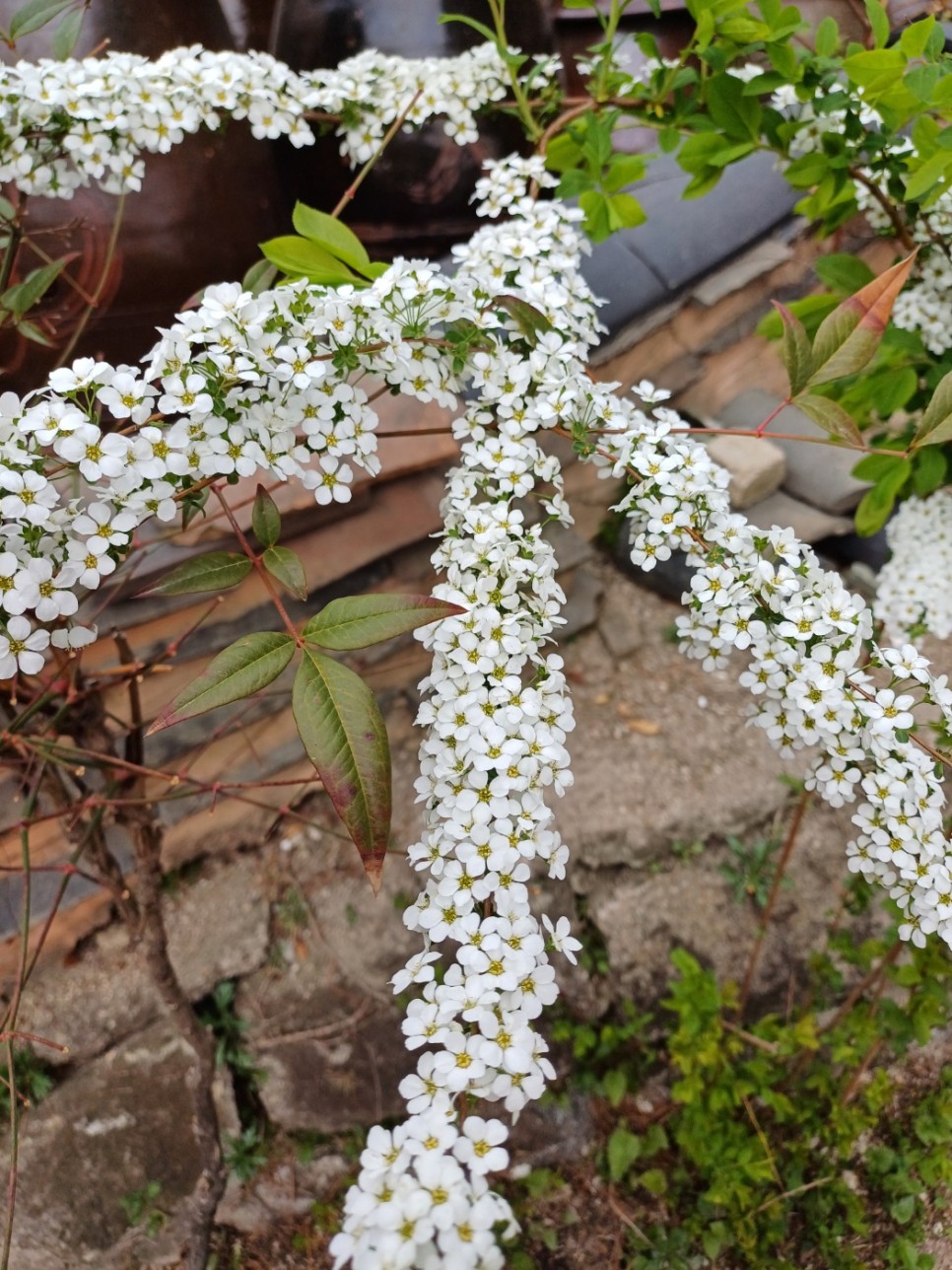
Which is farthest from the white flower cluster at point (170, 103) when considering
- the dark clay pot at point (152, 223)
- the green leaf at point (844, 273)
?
the green leaf at point (844, 273)

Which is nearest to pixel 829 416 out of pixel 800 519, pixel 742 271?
pixel 800 519

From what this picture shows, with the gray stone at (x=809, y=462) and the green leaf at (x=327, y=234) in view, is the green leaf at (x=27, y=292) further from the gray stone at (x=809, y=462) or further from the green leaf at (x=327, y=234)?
the gray stone at (x=809, y=462)

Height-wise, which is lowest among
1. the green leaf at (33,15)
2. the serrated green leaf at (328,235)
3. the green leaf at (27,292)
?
the green leaf at (27,292)

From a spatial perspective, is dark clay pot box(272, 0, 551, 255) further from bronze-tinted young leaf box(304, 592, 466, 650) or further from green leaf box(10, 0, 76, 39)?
bronze-tinted young leaf box(304, 592, 466, 650)

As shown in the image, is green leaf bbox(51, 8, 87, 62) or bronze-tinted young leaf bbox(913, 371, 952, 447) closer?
bronze-tinted young leaf bbox(913, 371, 952, 447)

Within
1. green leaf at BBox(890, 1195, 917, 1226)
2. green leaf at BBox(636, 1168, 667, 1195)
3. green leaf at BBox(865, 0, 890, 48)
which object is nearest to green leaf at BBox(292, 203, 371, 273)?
green leaf at BBox(865, 0, 890, 48)

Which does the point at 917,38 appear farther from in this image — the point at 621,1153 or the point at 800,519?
the point at 621,1153

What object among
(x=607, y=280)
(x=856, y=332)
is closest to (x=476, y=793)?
(x=856, y=332)
